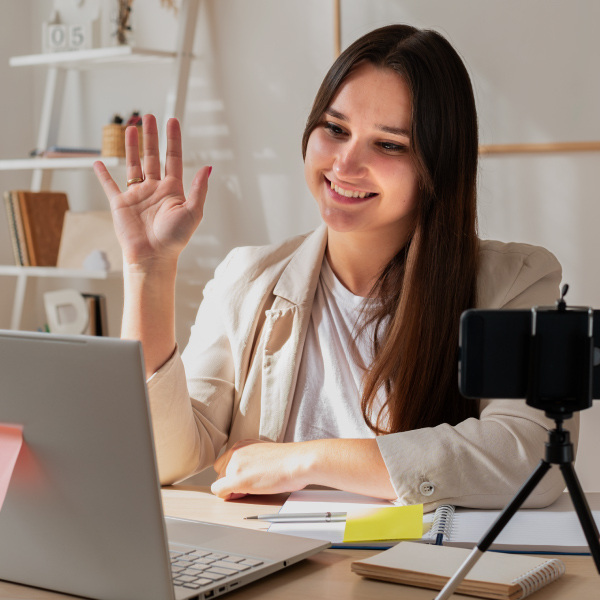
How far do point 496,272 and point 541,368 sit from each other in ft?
2.80

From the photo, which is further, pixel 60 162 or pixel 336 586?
pixel 60 162

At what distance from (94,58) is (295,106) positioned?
665mm

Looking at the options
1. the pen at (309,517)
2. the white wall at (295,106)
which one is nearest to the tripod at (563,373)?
the pen at (309,517)

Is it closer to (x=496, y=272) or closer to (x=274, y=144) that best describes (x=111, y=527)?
(x=496, y=272)

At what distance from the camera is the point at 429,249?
158cm

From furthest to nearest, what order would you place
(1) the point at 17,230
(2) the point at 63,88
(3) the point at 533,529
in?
(2) the point at 63,88 → (1) the point at 17,230 → (3) the point at 533,529

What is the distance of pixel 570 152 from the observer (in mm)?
2432

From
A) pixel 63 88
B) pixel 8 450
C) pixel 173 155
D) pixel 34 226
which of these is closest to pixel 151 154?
pixel 173 155

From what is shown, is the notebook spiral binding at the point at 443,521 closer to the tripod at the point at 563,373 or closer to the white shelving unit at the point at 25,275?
the tripod at the point at 563,373

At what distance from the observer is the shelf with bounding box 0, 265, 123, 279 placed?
279 centimetres

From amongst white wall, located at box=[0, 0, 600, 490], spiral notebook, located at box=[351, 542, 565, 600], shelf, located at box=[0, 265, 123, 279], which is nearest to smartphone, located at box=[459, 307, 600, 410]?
spiral notebook, located at box=[351, 542, 565, 600]

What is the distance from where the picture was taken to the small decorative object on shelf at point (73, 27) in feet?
9.66

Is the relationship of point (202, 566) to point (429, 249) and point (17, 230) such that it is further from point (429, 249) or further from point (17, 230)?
point (17, 230)

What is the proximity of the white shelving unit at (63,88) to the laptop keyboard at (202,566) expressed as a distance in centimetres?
193
